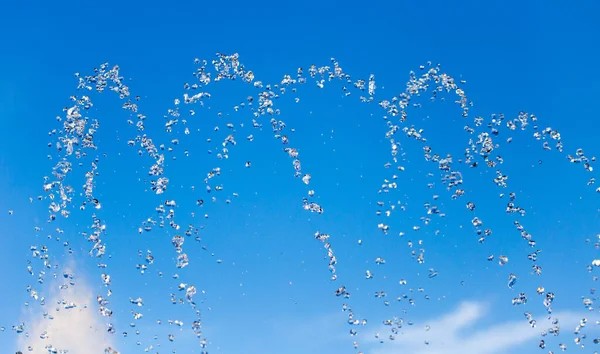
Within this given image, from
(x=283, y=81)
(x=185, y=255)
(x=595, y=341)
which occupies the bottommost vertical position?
(x=595, y=341)

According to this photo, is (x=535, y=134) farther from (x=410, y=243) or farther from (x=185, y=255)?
(x=185, y=255)

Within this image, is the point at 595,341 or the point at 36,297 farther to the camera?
the point at 595,341

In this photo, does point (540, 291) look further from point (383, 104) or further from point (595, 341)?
point (383, 104)

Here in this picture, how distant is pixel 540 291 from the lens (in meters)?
→ 27.5

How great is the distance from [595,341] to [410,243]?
49.2 ft

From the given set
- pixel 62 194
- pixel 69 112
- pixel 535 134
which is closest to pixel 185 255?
pixel 62 194

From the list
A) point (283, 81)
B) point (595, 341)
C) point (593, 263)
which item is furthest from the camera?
point (595, 341)

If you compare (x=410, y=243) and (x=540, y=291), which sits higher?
(x=410, y=243)

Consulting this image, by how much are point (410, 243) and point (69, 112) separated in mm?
21392

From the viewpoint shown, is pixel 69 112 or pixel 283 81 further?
pixel 69 112

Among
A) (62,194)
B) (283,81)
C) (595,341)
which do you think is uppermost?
(283,81)

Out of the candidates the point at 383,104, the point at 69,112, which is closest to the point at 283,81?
the point at 383,104

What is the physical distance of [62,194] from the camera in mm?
29250

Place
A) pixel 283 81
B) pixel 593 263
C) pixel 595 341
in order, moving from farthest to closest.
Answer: pixel 595 341 → pixel 593 263 → pixel 283 81
